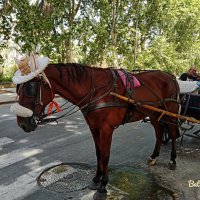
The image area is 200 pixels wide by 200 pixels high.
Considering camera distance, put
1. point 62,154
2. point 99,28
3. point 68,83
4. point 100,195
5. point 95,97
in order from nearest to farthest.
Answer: point 68,83, point 95,97, point 100,195, point 62,154, point 99,28

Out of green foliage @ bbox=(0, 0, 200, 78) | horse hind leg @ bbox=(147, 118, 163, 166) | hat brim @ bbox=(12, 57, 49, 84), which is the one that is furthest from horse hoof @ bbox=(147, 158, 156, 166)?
green foliage @ bbox=(0, 0, 200, 78)

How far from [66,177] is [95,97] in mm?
1852

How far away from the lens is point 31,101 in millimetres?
4152

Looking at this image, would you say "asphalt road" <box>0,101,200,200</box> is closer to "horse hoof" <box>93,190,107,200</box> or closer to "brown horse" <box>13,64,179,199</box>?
"horse hoof" <box>93,190,107,200</box>

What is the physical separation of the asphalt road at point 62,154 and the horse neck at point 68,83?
5.72 feet

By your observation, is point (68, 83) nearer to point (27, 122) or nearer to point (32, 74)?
point (32, 74)

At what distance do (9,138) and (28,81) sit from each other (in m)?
4.39

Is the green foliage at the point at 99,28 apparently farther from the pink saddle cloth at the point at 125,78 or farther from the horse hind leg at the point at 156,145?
the pink saddle cloth at the point at 125,78

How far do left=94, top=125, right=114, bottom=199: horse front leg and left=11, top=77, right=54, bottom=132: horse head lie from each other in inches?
44.3

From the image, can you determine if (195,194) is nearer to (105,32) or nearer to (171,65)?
(105,32)

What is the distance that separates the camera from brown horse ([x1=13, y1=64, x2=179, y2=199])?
4184 mm

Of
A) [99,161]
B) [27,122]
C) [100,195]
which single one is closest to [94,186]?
[100,195]

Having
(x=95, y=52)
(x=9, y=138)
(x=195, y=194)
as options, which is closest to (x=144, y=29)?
(x=95, y=52)

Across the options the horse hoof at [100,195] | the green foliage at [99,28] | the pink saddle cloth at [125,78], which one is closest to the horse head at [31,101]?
the pink saddle cloth at [125,78]
